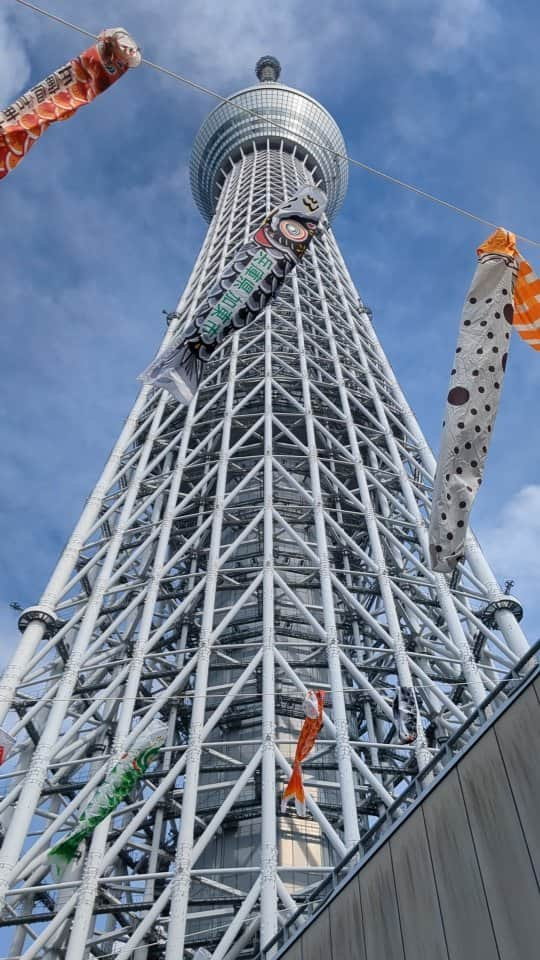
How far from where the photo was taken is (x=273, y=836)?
66.6 ft

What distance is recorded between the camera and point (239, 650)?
30.8 metres

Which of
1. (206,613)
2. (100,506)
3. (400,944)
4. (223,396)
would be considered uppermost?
(223,396)

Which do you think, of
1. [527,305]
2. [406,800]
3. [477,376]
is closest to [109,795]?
[406,800]

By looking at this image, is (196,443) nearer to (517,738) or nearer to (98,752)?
(98,752)

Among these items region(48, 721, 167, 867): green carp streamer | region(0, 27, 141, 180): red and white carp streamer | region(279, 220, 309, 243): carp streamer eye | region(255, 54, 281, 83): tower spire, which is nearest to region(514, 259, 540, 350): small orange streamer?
region(0, 27, 141, 180): red and white carp streamer

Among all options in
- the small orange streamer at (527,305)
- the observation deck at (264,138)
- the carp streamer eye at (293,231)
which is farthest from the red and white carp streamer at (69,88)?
the observation deck at (264,138)

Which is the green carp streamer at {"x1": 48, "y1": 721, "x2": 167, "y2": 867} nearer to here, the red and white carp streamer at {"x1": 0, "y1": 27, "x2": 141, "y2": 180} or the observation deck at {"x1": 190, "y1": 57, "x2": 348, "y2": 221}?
the red and white carp streamer at {"x1": 0, "y1": 27, "x2": 141, "y2": 180}

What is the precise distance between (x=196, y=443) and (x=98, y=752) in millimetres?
17238

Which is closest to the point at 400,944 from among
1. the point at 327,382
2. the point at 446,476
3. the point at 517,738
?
the point at 517,738

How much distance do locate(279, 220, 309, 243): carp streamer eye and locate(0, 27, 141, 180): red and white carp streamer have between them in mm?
7321

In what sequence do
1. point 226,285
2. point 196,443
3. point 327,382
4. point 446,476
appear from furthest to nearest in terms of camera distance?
1. point 327,382
2. point 196,443
3. point 226,285
4. point 446,476

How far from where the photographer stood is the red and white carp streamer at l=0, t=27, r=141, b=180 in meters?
16.4

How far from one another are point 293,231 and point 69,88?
321 inches

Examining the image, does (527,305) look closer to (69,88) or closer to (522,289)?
(522,289)
